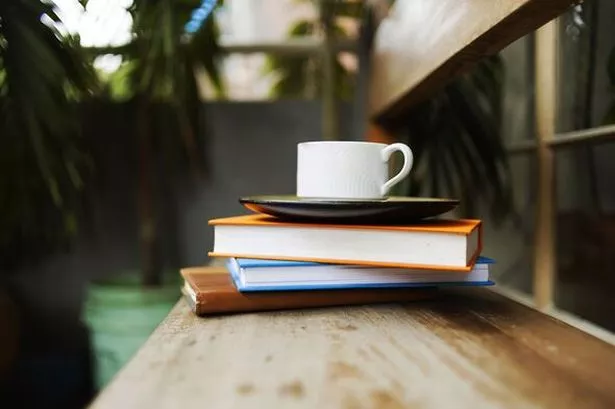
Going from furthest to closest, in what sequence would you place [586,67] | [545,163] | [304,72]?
[304,72] < [545,163] < [586,67]

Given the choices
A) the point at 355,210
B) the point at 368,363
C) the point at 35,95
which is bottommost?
the point at 368,363

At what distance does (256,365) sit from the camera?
0.46m

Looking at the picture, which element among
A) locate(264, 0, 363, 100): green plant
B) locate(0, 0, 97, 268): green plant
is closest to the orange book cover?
locate(0, 0, 97, 268): green plant

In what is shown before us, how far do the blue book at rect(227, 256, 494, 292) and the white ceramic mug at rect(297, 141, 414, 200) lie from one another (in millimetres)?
83

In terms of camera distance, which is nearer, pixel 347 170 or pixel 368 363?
pixel 368 363

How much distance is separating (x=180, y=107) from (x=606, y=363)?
44.4 inches

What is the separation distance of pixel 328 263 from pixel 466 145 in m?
0.60

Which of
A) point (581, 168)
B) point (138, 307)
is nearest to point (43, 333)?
point (138, 307)

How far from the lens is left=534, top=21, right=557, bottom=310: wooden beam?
3.34 ft

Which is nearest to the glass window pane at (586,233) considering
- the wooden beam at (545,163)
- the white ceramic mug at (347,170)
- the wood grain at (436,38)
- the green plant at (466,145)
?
the wooden beam at (545,163)

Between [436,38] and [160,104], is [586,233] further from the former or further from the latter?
[160,104]

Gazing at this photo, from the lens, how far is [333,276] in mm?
635

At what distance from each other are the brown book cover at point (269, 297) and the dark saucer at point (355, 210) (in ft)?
0.25

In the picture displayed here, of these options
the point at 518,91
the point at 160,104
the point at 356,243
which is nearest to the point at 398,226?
the point at 356,243
